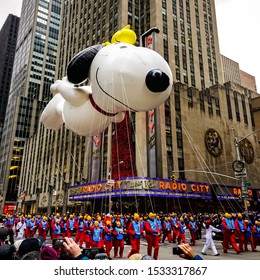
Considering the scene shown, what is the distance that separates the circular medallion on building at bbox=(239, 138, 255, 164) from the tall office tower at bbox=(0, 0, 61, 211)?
60.2 metres

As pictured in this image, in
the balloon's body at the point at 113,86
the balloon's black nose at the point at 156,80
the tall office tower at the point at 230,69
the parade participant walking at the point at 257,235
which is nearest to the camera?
the balloon's black nose at the point at 156,80

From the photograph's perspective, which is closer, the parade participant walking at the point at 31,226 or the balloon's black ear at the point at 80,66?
the balloon's black ear at the point at 80,66

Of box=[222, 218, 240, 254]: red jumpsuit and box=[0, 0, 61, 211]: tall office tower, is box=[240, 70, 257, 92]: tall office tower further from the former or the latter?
box=[222, 218, 240, 254]: red jumpsuit

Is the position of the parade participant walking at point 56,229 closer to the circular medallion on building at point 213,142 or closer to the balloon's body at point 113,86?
the balloon's body at point 113,86

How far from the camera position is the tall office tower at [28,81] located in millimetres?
73188

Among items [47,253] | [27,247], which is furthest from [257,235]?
[27,247]

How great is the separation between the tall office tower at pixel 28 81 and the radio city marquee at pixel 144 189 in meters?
46.0

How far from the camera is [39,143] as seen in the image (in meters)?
60.6

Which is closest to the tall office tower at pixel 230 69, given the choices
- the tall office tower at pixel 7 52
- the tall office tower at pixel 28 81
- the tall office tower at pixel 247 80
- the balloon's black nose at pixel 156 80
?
the tall office tower at pixel 247 80

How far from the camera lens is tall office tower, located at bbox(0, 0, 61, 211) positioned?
240 feet

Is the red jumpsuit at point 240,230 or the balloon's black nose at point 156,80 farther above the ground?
the balloon's black nose at point 156,80

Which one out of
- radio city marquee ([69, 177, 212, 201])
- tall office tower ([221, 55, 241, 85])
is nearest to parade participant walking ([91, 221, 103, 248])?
→ radio city marquee ([69, 177, 212, 201])
